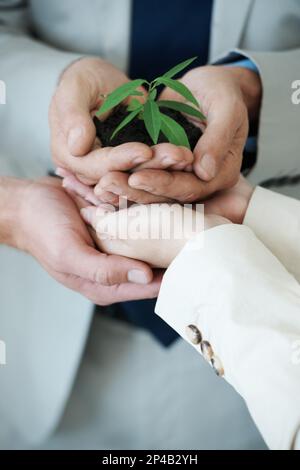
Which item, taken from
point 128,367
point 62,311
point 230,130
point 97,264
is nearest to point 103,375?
point 128,367

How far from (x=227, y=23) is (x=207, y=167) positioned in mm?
332

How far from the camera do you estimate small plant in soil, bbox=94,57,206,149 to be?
462 millimetres

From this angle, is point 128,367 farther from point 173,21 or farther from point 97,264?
point 173,21

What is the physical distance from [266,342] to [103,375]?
462 mm

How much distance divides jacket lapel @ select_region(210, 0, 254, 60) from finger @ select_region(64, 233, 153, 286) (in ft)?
1.22

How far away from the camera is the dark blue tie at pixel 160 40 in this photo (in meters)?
0.72

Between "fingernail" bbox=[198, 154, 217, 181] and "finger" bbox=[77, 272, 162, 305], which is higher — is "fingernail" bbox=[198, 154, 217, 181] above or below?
above

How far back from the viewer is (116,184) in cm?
48

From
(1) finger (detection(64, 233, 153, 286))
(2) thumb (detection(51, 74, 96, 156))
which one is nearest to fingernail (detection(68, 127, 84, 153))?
(2) thumb (detection(51, 74, 96, 156))

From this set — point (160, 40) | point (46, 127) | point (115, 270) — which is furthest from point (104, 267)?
point (160, 40)

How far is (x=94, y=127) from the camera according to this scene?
522 millimetres

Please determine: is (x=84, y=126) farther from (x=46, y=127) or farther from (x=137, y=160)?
(x=46, y=127)

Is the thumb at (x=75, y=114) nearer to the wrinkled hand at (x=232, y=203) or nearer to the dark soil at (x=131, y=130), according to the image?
the dark soil at (x=131, y=130)

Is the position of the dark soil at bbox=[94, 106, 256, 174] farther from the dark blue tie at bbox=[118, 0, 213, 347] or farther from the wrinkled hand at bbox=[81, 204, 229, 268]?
the dark blue tie at bbox=[118, 0, 213, 347]
